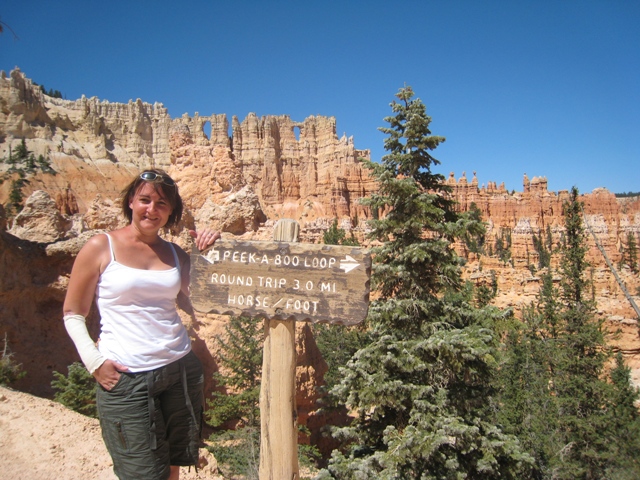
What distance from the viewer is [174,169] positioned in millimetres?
12133

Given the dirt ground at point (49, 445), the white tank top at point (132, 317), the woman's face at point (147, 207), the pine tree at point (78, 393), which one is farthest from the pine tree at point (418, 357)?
the pine tree at point (78, 393)

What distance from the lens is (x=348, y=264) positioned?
2.40 meters

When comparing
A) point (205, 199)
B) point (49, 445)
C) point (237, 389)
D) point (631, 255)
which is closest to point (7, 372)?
point (49, 445)

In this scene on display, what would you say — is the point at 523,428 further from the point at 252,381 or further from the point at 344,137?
the point at 344,137

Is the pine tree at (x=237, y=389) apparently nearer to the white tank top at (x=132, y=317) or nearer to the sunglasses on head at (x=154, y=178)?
the white tank top at (x=132, y=317)

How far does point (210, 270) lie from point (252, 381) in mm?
5961

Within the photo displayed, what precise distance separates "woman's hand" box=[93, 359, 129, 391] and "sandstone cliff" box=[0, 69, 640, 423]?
595 cm

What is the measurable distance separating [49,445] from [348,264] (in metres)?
4.83

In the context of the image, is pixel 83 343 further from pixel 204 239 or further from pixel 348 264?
pixel 348 264

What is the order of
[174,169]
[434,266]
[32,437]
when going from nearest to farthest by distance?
[32,437] → [434,266] → [174,169]

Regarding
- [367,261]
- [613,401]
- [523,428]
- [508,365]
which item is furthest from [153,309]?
[613,401]

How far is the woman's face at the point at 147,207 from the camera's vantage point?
7.36ft

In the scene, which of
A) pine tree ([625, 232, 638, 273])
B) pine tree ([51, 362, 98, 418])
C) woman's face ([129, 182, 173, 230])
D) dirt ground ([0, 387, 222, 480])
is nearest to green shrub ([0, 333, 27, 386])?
pine tree ([51, 362, 98, 418])

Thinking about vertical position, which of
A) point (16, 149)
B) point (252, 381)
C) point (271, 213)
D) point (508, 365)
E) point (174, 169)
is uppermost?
point (16, 149)
